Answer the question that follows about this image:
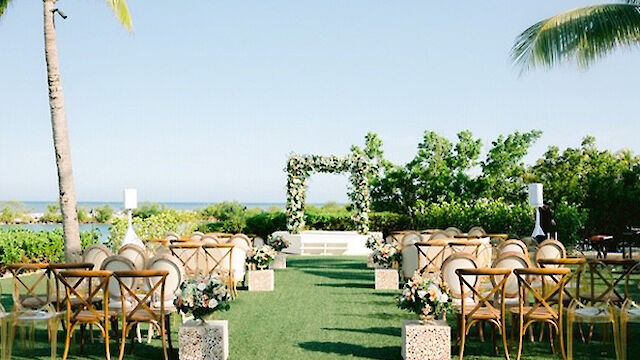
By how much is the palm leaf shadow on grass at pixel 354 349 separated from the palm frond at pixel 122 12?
22.4 ft

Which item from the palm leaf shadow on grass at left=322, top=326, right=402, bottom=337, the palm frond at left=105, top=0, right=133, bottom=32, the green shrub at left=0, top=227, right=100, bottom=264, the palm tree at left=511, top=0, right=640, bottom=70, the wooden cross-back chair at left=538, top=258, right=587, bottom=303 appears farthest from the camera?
the green shrub at left=0, top=227, right=100, bottom=264

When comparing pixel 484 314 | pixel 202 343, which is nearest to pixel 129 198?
pixel 202 343

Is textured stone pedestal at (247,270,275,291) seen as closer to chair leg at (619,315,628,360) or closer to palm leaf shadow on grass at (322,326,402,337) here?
palm leaf shadow on grass at (322,326,402,337)

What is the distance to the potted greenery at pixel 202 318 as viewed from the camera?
5887mm

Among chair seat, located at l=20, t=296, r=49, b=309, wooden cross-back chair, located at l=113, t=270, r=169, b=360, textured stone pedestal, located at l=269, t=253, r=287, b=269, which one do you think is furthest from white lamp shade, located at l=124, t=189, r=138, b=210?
textured stone pedestal, located at l=269, t=253, r=287, b=269

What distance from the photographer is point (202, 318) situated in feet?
19.7

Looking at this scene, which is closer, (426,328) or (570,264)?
(426,328)

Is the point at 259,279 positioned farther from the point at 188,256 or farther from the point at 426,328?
the point at 426,328

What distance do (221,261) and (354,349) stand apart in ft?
10.8

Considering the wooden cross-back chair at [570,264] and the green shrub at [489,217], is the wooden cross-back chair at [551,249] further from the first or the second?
the green shrub at [489,217]

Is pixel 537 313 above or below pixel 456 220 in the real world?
below

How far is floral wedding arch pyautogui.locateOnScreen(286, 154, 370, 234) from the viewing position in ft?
65.2

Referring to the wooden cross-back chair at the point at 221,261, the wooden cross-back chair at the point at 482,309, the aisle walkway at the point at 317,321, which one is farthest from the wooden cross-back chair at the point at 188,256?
the wooden cross-back chair at the point at 482,309

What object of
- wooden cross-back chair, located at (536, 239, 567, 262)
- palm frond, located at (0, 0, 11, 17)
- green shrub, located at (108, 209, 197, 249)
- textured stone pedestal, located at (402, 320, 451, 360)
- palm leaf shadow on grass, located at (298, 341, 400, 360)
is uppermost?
palm frond, located at (0, 0, 11, 17)
